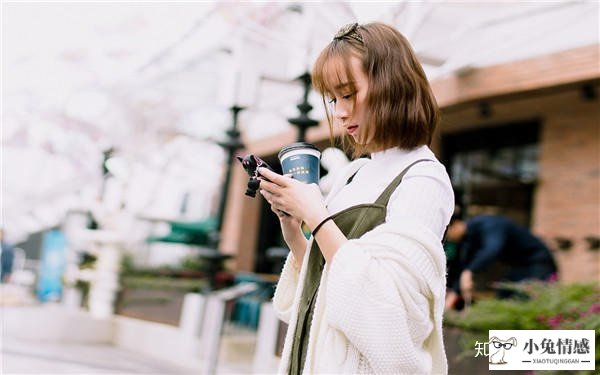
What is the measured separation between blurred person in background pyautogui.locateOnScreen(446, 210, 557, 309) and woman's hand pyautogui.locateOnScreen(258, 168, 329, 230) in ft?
12.4

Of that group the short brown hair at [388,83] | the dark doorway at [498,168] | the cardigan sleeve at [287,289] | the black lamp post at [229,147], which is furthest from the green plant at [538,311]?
the dark doorway at [498,168]

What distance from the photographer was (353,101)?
4.65 ft

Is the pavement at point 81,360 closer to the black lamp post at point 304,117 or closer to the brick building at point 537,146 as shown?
the black lamp post at point 304,117

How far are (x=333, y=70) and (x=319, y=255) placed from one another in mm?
432

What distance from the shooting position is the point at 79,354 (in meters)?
7.32

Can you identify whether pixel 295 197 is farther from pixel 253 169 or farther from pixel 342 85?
pixel 342 85

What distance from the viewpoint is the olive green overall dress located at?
4.35 feet

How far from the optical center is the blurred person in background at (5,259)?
546 inches

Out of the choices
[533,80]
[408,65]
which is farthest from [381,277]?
[533,80]

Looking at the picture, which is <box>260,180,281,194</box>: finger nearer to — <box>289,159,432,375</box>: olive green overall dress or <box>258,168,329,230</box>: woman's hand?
<box>258,168,329,230</box>: woman's hand

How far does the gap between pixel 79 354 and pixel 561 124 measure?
6.80m

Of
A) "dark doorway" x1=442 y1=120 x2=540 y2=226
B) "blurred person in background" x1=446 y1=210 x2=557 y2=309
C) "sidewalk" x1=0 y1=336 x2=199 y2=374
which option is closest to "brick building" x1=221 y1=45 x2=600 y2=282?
"dark doorway" x1=442 y1=120 x2=540 y2=226

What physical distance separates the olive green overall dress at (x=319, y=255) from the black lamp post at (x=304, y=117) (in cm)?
395

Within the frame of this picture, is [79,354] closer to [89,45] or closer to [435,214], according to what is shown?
[89,45]
